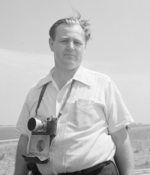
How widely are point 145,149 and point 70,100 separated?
50.1 ft

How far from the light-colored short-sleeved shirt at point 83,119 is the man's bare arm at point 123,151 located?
6 cm

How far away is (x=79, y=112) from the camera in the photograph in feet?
7.82

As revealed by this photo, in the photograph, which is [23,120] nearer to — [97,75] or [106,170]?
[97,75]

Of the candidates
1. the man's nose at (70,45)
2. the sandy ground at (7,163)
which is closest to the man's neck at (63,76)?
the man's nose at (70,45)

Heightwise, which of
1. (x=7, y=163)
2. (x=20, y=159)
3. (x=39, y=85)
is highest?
(x=39, y=85)

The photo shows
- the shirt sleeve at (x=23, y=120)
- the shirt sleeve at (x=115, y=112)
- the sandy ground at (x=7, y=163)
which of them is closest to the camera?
the shirt sleeve at (x=115, y=112)

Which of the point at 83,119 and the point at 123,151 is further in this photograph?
the point at 123,151

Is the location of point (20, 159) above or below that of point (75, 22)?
below

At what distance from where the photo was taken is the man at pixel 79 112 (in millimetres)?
2301

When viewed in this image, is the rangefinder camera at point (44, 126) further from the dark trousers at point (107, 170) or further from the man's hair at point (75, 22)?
the man's hair at point (75, 22)

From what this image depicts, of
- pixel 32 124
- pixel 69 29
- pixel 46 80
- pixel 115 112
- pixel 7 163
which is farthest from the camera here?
pixel 7 163

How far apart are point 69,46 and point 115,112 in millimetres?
707

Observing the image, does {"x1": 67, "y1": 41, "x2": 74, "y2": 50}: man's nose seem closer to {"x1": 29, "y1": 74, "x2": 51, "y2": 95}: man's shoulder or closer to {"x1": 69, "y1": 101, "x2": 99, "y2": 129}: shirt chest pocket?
{"x1": 29, "y1": 74, "x2": 51, "y2": 95}: man's shoulder

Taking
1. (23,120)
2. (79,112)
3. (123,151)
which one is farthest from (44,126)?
(123,151)
